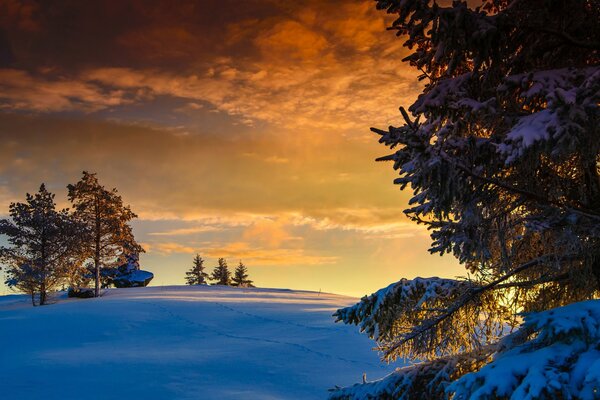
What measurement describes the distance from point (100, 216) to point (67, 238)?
338cm

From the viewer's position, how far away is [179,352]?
15508 millimetres

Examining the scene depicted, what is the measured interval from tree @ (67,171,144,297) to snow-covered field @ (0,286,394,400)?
8.46 metres

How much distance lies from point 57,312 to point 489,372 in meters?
25.3

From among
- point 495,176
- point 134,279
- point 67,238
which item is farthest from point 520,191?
point 134,279

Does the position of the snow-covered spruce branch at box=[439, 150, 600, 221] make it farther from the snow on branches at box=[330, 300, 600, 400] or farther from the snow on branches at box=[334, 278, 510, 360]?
the snow on branches at box=[334, 278, 510, 360]

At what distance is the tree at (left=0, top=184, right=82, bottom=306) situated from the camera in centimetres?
2997

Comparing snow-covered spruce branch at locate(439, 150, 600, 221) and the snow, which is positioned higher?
snow-covered spruce branch at locate(439, 150, 600, 221)

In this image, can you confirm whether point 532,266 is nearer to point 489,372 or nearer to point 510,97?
point 510,97

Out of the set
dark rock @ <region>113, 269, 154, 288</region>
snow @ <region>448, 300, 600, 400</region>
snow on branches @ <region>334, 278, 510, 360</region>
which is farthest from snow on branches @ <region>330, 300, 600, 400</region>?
dark rock @ <region>113, 269, 154, 288</region>

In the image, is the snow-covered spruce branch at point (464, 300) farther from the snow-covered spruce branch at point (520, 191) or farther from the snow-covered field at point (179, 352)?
the snow-covered field at point (179, 352)

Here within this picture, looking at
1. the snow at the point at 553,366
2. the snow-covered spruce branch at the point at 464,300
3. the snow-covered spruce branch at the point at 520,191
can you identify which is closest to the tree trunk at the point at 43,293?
the snow-covered spruce branch at the point at 464,300

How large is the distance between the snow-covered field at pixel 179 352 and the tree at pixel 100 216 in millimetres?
8458

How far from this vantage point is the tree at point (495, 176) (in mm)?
4086

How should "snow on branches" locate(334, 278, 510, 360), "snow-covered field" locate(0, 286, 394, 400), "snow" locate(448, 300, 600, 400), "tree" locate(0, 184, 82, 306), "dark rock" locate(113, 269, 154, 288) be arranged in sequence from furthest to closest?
"dark rock" locate(113, 269, 154, 288) → "tree" locate(0, 184, 82, 306) → "snow-covered field" locate(0, 286, 394, 400) → "snow on branches" locate(334, 278, 510, 360) → "snow" locate(448, 300, 600, 400)
